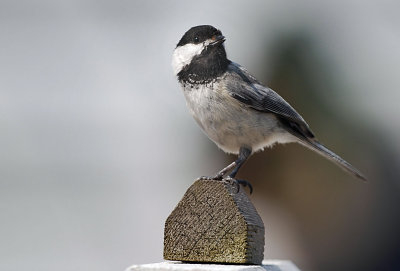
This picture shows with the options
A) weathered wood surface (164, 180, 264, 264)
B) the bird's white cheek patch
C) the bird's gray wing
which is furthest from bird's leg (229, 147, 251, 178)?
weathered wood surface (164, 180, 264, 264)

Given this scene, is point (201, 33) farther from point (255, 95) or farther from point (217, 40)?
point (255, 95)

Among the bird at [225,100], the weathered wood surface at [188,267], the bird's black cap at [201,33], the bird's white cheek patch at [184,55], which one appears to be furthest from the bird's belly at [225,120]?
the weathered wood surface at [188,267]

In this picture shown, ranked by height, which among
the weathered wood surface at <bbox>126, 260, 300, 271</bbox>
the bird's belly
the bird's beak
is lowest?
the weathered wood surface at <bbox>126, 260, 300, 271</bbox>

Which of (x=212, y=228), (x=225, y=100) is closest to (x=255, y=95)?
(x=225, y=100)

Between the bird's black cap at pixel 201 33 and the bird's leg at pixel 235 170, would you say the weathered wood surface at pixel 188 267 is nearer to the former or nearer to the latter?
the bird's leg at pixel 235 170

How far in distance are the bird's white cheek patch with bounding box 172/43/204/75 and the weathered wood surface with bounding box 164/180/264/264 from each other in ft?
3.83

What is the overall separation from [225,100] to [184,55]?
0.40 m

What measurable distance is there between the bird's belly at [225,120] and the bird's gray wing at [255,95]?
0.19 ft

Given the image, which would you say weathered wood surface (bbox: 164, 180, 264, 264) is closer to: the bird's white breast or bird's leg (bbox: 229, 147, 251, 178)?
bird's leg (bbox: 229, 147, 251, 178)

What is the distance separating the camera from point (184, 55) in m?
3.66

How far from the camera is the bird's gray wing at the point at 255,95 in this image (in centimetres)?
359

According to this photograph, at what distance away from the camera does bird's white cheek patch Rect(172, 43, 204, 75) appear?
3.61 m

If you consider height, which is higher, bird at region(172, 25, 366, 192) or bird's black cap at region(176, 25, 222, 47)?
bird's black cap at region(176, 25, 222, 47)

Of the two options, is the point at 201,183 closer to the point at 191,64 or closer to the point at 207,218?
the point at 207,218
